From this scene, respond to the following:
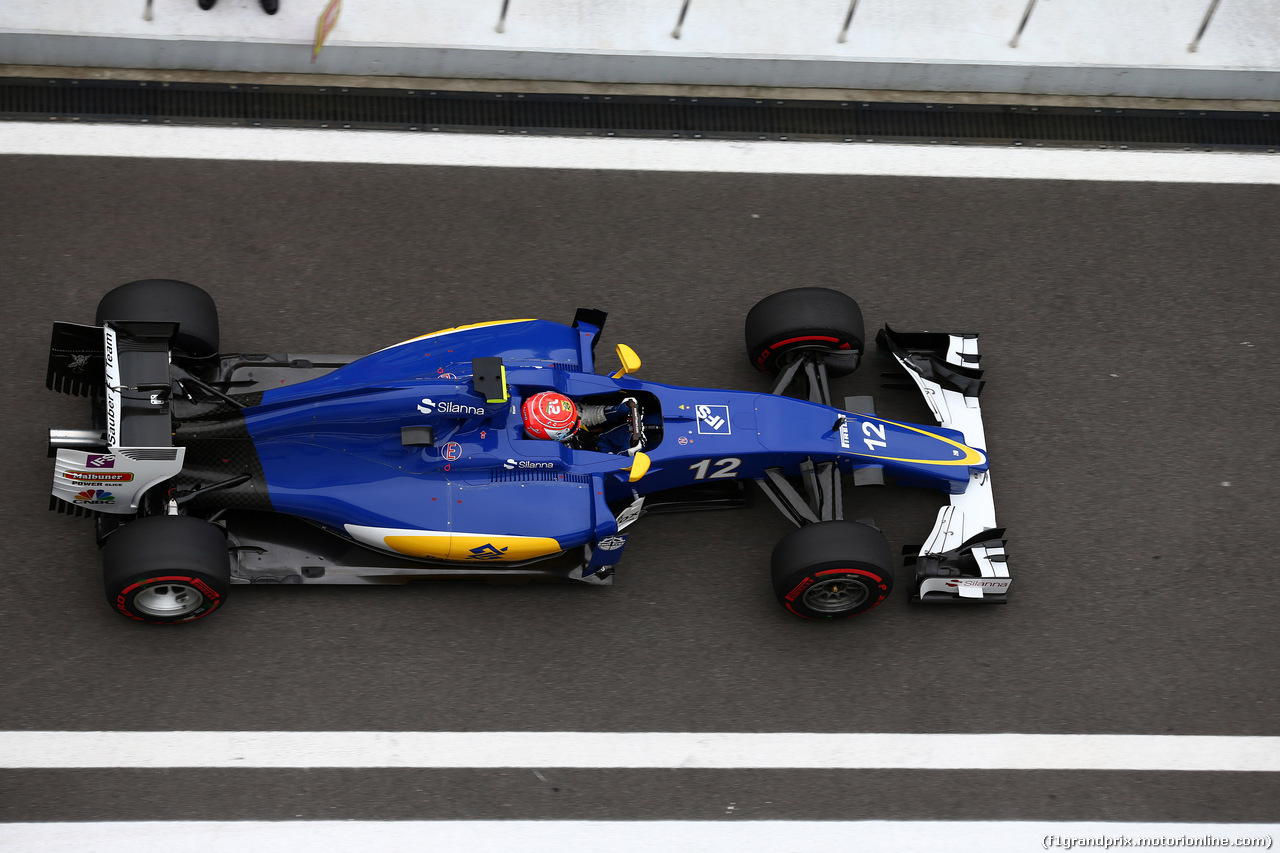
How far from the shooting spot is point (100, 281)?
28.0 ft

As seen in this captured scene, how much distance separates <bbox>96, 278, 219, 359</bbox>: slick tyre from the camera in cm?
752

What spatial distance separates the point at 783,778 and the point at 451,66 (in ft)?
18.0

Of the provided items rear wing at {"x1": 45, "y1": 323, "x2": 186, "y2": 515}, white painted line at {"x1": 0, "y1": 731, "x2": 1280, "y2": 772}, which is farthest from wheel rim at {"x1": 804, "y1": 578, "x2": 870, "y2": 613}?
rear wing at {"x1": 45, "y1": 323, "x2": 186, "y2": 515}

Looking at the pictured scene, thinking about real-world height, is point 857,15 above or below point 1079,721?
above

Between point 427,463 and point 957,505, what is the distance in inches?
127

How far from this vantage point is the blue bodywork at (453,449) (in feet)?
23.6

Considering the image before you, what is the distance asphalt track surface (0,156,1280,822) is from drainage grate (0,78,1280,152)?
0.41m

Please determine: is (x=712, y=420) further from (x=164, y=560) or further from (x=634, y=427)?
(x=164, y=560)

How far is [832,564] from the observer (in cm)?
722

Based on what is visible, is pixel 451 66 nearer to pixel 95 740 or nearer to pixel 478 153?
pixel 478 153

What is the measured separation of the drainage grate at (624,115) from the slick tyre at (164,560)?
352 centimetres

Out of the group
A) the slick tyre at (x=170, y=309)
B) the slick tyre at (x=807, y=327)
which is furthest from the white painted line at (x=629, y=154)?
the slick tyre at (x=170, y=309)
